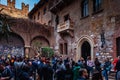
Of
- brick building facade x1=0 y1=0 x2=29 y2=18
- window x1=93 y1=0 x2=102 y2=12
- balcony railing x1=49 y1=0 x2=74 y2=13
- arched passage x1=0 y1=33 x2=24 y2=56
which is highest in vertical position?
brick building facade x1=0 y1=0 x2=29 y2=18

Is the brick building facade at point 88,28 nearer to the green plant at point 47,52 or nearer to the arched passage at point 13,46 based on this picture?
the green plant at point 47,52

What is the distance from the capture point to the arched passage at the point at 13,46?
22.2 metres

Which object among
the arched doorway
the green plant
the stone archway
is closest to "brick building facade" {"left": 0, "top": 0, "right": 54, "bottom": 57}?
the green plant

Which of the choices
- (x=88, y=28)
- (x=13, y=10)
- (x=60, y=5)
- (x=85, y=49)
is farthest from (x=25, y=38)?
(x=13, y=10)

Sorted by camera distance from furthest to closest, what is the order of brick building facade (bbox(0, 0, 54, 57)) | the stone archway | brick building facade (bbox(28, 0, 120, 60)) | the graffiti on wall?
brick building facade (bbox(0, 0, 54, 57)), the graffiti on wall, the stone archway, brick building facade (bbox(28, 0, 120, 60))

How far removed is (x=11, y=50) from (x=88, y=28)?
10087 millimetres

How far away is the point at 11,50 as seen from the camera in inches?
891

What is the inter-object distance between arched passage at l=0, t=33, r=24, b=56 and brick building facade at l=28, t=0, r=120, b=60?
13.5ft

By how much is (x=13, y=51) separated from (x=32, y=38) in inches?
106

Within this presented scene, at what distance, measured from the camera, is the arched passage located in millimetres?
A: 22208

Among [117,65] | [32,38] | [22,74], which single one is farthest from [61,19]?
[22,74]

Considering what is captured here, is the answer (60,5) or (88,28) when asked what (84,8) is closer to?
(88,28)

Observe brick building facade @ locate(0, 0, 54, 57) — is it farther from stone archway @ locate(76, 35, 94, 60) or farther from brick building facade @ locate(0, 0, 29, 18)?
brick building facade @ locate(0, 0, 29, 18)

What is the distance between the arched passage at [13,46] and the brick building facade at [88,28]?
13.5ft
